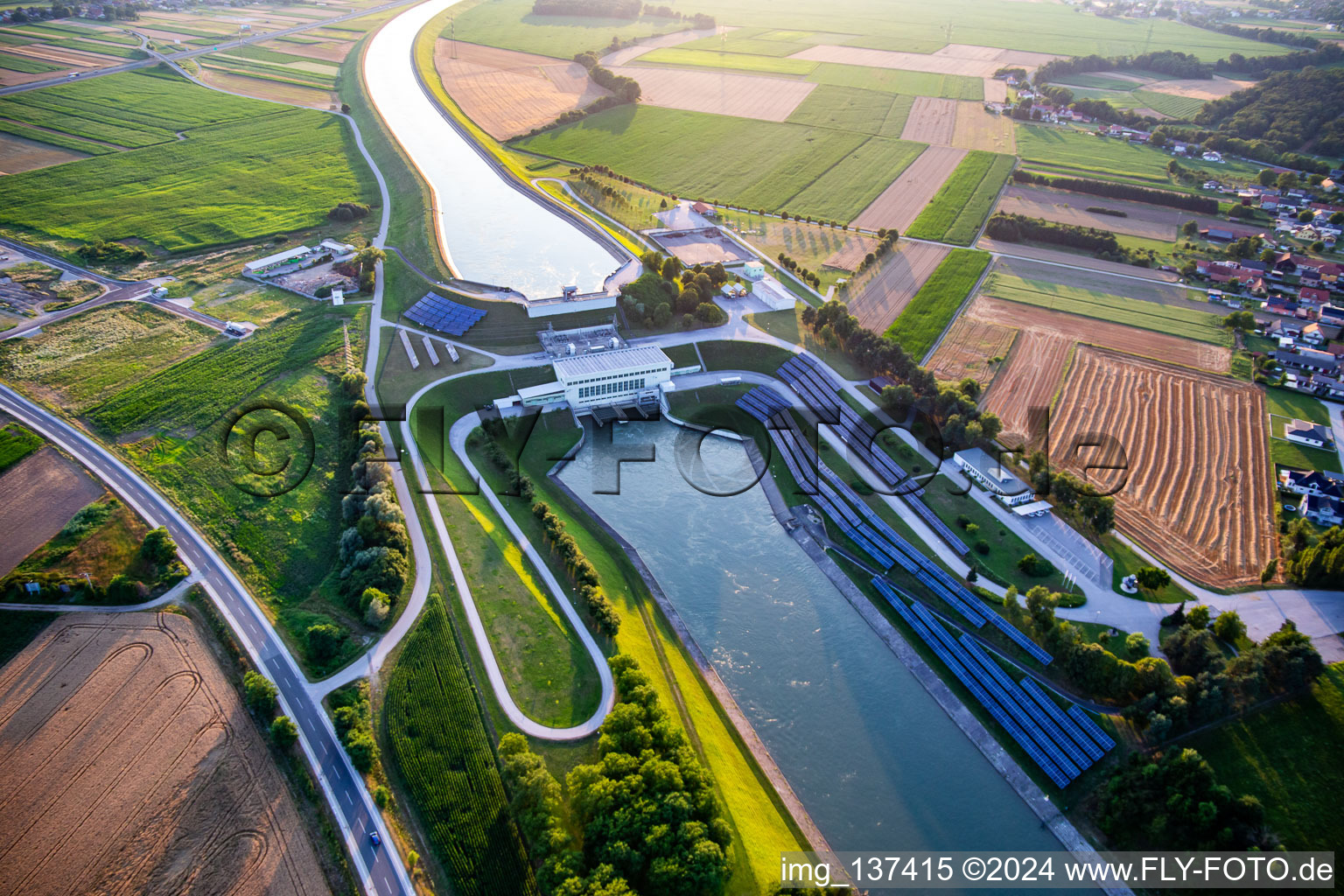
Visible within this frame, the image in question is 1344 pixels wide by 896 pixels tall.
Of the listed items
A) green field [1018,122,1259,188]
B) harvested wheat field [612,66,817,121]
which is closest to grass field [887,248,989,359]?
green field [1018,122,1259,188]

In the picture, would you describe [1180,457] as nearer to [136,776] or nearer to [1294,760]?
[1294,760]

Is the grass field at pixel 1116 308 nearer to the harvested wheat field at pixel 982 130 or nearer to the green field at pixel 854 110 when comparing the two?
the harvested wheat field at pixel 982 130

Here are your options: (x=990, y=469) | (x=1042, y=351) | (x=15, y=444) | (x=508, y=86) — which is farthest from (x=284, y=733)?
(x=508, y=86)

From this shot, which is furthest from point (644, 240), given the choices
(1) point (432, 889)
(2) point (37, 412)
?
(1) point (432, 889)

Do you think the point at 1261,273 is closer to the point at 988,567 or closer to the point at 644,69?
the point at 988,567

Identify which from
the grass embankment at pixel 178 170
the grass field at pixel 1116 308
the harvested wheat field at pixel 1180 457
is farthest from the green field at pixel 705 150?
the harvested wheat field at pixel 1180 457

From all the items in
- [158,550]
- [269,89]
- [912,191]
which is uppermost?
[269,89]
